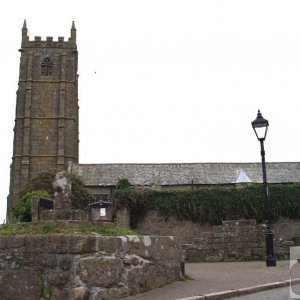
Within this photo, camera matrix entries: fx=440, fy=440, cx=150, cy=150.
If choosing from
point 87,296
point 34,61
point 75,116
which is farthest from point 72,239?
point 34,61

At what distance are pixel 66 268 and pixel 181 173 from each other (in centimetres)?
4509

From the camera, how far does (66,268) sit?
7.55 meters

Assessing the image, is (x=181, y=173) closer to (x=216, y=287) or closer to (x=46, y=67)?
(x=46, y=67)

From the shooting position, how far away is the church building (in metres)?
51.1

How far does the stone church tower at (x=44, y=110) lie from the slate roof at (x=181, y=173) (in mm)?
9199

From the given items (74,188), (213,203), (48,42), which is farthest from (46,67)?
(213,203)

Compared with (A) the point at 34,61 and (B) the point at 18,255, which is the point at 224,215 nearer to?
(B) the point at 18,255

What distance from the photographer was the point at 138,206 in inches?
1352

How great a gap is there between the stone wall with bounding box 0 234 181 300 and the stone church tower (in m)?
52.1

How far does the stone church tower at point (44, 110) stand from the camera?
6116 centimetres

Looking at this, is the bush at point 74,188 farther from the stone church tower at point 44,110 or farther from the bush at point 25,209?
the stone church tower at point 44,110

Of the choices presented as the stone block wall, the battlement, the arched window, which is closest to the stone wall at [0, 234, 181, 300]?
the stone block wall

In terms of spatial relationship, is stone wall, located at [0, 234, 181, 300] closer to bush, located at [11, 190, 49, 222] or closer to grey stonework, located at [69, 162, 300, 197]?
bush, located at [11, 190, 49, 222]

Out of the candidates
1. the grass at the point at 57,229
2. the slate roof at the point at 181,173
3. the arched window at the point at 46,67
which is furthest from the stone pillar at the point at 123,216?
the arched window at the point at 46,67
